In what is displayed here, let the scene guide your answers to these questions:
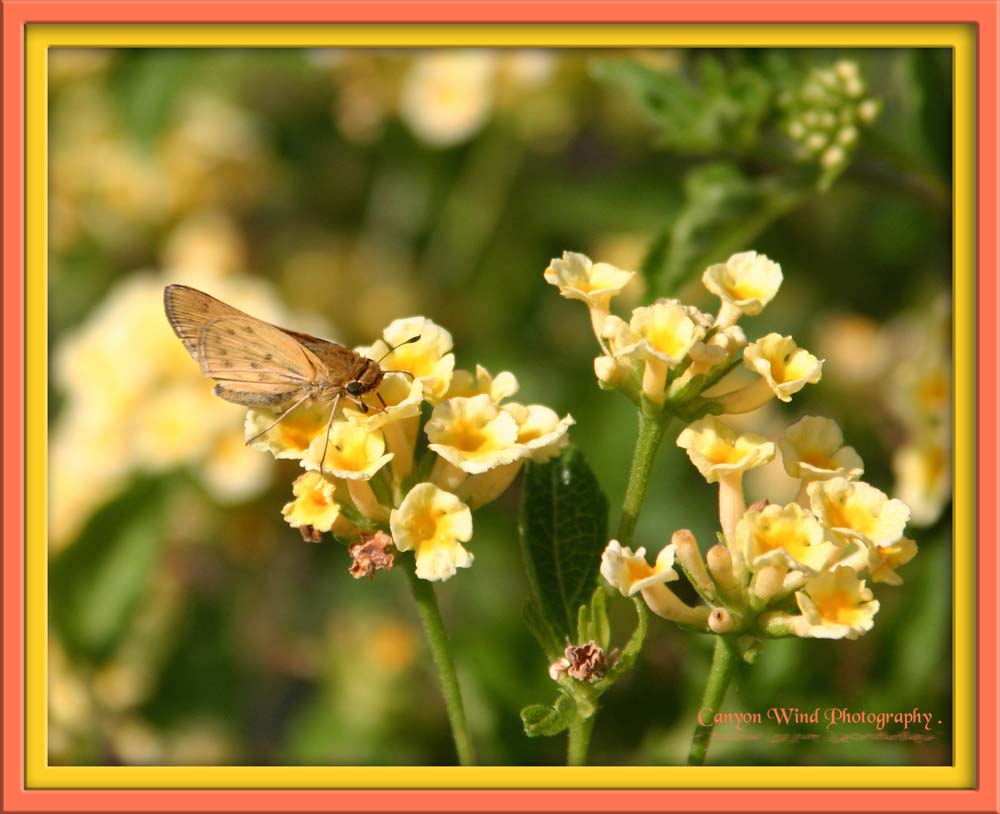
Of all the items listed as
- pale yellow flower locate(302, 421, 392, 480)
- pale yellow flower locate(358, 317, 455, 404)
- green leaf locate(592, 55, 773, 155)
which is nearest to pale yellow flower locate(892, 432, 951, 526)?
green leaf locate(592, 55, 773, 155)

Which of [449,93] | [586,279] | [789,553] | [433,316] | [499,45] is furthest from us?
[433,316]

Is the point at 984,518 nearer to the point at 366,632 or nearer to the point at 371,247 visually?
the point at 366,632

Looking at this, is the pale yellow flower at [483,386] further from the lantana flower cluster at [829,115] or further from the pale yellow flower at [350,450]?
the lantana flower cluster at [829,115]

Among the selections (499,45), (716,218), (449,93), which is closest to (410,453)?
(499,45)

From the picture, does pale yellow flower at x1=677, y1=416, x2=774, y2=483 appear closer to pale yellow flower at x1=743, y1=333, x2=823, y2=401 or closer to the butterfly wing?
pale yellow flower at x1=743, y1=333, x2=823, y2=401

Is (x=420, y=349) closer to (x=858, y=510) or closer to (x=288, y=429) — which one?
(x=288, y=429)

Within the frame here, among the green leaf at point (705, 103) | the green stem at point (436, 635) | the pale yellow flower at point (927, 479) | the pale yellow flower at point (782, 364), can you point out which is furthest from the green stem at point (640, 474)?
the pale yellow flower at point (927, 479)
